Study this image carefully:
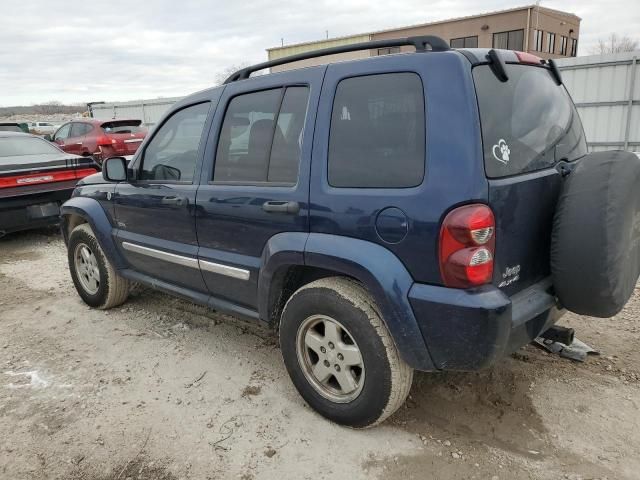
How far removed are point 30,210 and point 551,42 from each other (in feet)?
122

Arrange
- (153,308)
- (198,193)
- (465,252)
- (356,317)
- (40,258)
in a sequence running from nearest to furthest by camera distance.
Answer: (465,252) < (356,317) < (198,193) < (153,308) < (40,258)

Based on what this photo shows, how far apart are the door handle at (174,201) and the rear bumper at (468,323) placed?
1.81m

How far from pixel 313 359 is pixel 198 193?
1.31 meters

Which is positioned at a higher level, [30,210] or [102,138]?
[102,138]

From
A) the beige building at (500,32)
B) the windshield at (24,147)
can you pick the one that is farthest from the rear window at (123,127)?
the beige building at (500,32)

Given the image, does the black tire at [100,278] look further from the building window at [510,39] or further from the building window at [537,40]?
the building window at [537,40]

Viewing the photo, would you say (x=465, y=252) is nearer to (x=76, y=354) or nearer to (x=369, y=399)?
(x=369, y=399)

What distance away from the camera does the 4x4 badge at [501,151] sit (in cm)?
222

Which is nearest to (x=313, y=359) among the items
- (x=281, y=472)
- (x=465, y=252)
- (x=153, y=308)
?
(x=281, y=472)

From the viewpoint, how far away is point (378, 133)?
2414 millimetres

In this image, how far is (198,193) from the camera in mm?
3258

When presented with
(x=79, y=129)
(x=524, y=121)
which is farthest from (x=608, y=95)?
(x=79, y=129)

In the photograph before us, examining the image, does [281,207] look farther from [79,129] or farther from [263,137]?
[79,129]

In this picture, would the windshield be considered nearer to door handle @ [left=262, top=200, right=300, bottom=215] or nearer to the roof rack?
the roof rack
